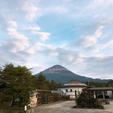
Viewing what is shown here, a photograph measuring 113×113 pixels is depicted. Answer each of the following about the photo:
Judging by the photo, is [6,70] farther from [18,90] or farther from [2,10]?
[2,10]

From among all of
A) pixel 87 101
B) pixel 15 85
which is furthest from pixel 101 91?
pixel 15 85

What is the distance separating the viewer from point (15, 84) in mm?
14719

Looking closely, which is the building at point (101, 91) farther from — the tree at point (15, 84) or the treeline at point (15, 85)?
the tree at point (15, 84)

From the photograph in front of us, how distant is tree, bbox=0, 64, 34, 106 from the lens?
14484 millimetres

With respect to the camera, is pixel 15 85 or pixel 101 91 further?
pixel 101 91

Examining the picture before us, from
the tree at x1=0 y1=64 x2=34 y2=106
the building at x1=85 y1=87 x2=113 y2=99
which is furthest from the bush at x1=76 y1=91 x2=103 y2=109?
the building at x1=85 y1=87 x2=113 y2=99

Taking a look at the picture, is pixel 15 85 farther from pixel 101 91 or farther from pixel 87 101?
pixel 101 91

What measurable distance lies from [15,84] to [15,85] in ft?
0.35

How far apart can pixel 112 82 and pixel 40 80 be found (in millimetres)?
32739

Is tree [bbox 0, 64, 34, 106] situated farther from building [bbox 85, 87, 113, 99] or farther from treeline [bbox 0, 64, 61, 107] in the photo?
building [bbox 85, 87, 113, 99]

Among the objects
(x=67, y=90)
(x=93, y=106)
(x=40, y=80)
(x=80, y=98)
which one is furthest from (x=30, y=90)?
(x=40, y=80)

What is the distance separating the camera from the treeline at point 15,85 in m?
14.5

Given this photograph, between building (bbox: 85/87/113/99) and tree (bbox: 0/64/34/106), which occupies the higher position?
tree (bbox: 0/64/34/106)

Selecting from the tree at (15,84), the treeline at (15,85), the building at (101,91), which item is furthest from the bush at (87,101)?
the building at (101,91)
